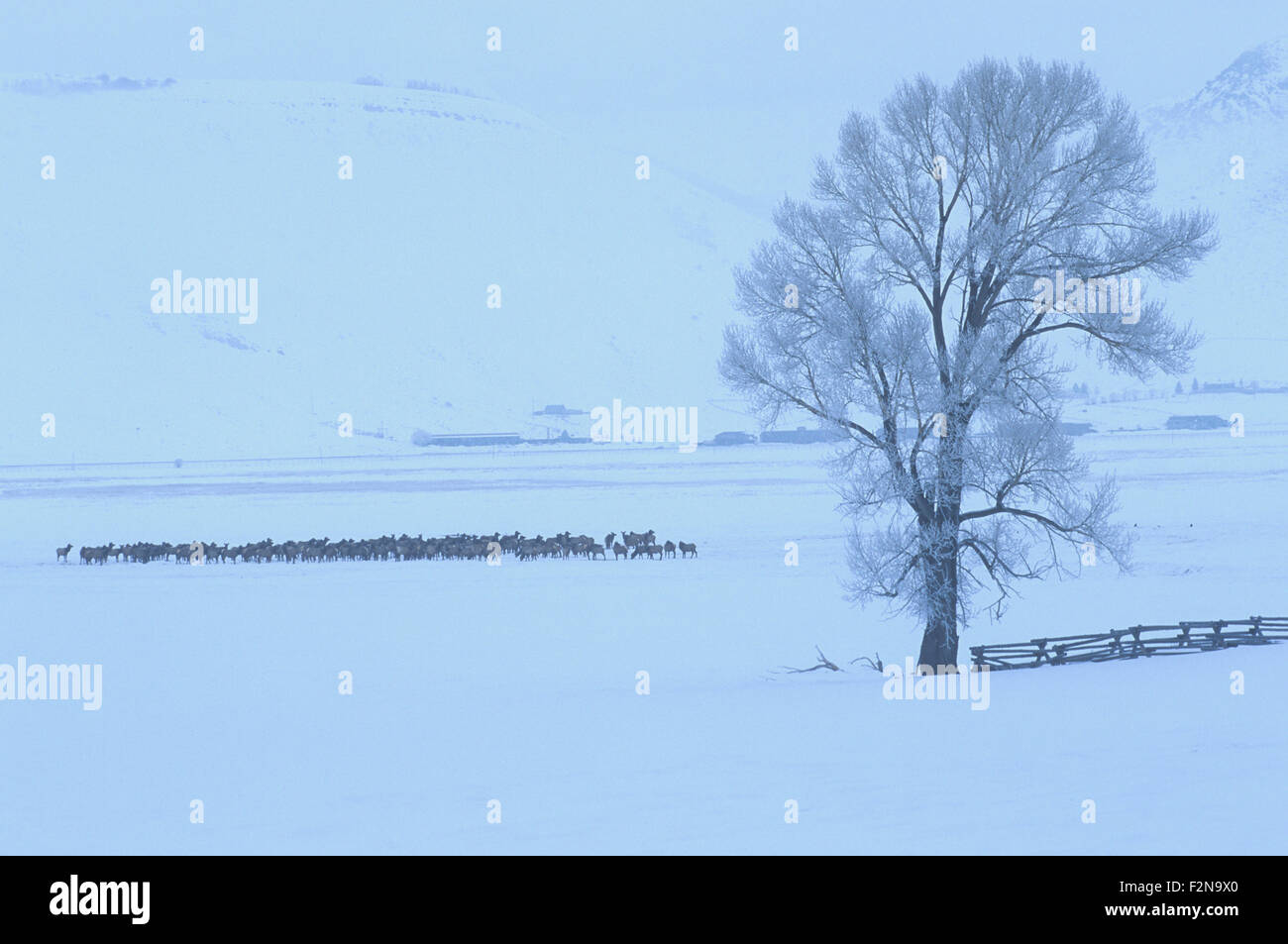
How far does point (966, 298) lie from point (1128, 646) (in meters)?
6.82

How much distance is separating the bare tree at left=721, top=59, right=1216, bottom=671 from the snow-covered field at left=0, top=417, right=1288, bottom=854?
3.04 m

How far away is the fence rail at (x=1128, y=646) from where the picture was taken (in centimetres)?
2412

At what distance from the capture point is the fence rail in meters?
24.1

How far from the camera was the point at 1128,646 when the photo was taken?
82.8 ft

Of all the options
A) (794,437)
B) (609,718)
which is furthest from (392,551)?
(794,437)

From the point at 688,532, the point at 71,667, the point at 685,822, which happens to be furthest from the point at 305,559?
the point at 685,822

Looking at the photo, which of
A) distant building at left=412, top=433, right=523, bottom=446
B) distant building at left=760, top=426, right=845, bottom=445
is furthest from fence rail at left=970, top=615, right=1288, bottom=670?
distant building at left=412, top=433, right=523, bottom=446

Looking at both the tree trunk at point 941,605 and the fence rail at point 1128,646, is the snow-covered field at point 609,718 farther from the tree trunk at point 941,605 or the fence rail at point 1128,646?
the tree trunk at point 941,605

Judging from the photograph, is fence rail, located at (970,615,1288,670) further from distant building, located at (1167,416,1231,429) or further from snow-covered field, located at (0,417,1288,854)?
distant building, located at (1167,416,1231,429)

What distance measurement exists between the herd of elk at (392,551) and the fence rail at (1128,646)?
24.7 metres
